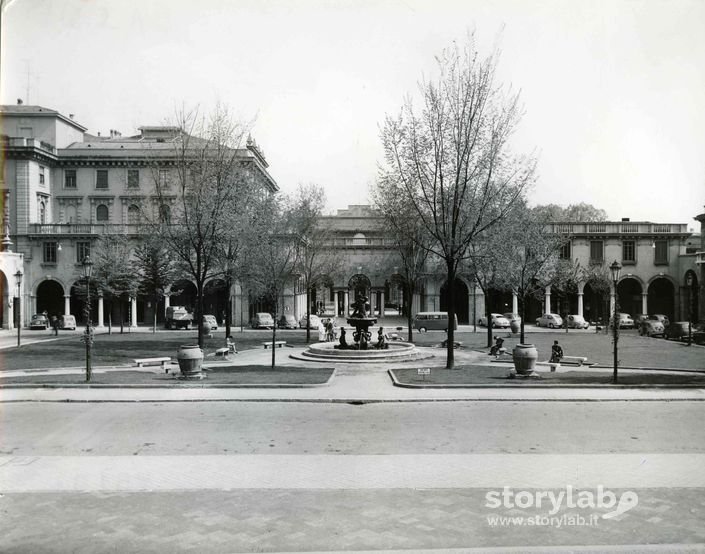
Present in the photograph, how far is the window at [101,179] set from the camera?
56875 millimetres

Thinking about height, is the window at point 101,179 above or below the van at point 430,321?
above

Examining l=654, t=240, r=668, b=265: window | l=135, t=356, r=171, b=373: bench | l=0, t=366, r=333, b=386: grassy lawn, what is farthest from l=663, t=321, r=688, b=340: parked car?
l=135, t=356, r=171, b=373: bench

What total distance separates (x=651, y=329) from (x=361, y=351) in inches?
1005

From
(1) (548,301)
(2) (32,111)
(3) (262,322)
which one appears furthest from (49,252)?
(1) (548,301)

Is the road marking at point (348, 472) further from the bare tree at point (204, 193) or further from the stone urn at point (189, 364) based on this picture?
the bare tree at point (204, 193)

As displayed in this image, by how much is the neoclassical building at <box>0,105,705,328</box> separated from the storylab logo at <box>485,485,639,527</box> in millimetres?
41699

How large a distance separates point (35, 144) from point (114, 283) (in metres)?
20.4

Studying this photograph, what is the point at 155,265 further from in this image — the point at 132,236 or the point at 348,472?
the point at 348,472

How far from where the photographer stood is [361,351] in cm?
2445

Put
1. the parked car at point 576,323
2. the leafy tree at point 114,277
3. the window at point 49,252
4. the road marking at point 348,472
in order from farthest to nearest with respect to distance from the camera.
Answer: the window at point 49,252
the parked car at point 576,323
the leafy tree at point 114,277
the road marking at point 348,472

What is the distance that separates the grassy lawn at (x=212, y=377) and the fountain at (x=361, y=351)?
118 inches

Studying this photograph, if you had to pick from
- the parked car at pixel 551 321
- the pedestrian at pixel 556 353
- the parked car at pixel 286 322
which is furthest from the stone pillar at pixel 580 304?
the pedestrian at pixel 556 353

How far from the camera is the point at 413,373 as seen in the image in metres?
19.8

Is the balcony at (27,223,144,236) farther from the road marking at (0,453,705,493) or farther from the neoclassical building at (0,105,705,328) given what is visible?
the road marking at (0,453,705,493)
